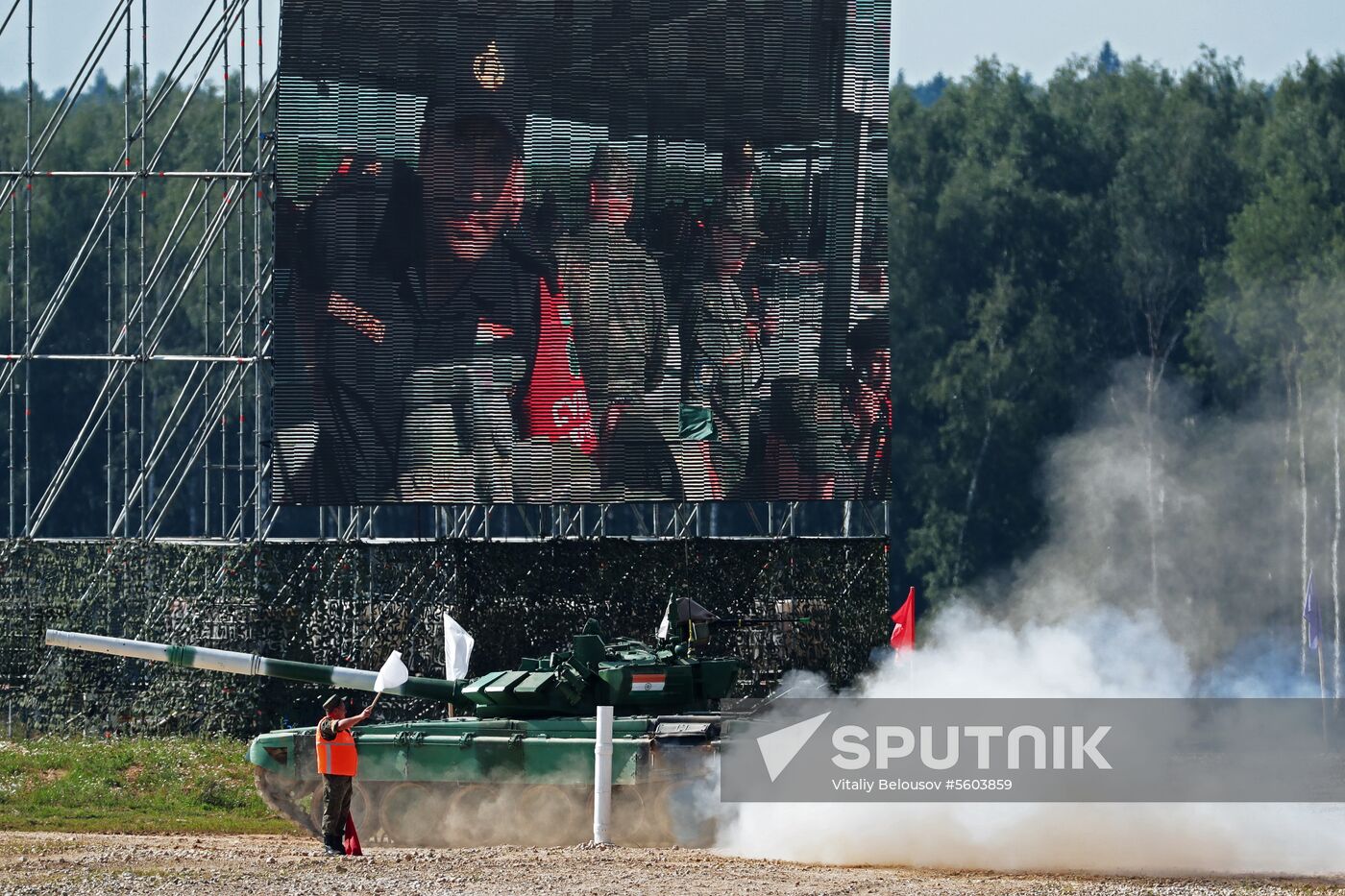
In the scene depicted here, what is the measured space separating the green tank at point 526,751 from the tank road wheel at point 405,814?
13mm

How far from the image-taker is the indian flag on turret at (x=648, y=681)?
76.3 feet

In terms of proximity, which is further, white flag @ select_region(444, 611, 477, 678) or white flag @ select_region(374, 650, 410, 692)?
white flag @ select_region(444, 611, 477, 678)

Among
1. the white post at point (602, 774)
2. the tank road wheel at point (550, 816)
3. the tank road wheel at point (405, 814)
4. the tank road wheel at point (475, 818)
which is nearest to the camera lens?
the white post at point (602, 774)

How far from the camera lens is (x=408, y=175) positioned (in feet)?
97.0

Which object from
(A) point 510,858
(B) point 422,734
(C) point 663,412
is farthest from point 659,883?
(C) point 663,412

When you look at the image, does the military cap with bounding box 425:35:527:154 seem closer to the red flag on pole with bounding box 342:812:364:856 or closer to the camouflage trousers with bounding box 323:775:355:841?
the camouflage trousers with bounding box 323:775:355:841

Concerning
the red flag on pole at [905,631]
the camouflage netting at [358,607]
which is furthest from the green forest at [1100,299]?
the camouflage netting at [358,607]

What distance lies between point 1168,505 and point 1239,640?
4.61 m

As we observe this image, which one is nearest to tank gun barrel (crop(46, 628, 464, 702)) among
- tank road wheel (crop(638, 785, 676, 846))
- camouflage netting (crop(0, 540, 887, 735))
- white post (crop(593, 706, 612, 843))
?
tank road wheel (crop(638, 785, 676, 846))

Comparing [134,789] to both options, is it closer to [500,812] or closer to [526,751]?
[500,812]

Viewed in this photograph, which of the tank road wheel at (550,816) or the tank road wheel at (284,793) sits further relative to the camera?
the tank road wheel at (284,793)

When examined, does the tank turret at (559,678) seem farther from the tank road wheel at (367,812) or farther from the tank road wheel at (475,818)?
the tank road wheel at (367,812)

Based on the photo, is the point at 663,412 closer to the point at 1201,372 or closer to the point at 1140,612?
the point at 1140,612

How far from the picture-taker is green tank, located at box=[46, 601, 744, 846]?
21922mm
